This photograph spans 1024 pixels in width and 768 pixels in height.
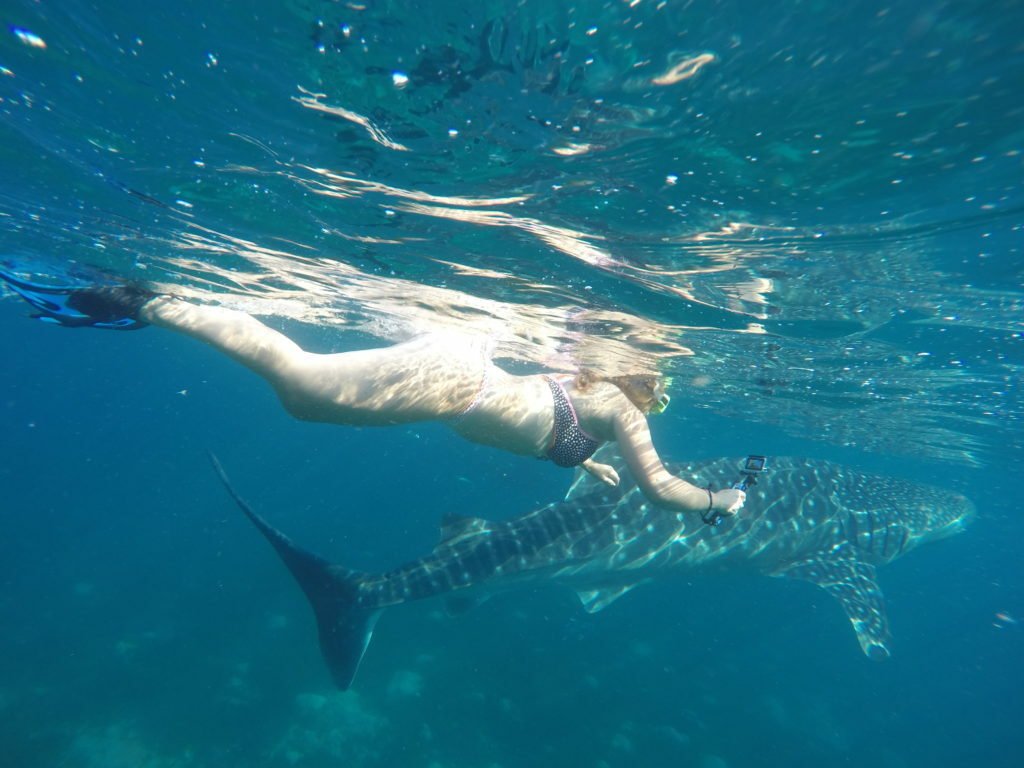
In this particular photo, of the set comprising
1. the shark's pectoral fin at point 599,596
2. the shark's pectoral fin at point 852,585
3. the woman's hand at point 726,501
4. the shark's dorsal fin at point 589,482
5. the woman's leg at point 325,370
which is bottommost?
the shark's pectoral fin at point 599,596

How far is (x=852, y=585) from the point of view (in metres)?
11.5

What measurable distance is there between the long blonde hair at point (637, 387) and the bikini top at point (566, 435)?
0.29m

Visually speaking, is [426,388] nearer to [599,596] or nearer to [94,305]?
[94,305]

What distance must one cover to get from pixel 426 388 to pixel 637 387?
8.33 feet

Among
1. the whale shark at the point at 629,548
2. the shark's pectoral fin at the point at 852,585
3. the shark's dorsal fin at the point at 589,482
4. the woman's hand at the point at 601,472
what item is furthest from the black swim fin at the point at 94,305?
the shark's pectoral fin at the point at 852,585

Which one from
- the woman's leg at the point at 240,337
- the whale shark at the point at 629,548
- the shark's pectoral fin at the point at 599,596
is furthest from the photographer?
the shark's pectoral fin at the point at 599,596

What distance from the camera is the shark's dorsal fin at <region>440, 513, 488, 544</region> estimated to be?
9.03 meters

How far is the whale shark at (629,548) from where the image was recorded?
7938mm

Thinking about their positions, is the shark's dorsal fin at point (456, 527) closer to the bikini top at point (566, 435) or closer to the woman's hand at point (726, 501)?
the bikini top at point (566, 435)

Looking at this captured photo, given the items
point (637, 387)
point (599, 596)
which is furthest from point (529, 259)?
point (599, 596)

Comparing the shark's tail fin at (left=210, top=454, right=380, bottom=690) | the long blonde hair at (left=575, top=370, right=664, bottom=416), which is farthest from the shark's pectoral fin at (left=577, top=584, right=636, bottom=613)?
the long blonde hair at (left=575, top=370, right=664, bottom=416)

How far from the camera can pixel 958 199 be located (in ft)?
17.1

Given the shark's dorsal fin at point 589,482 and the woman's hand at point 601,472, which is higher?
the woman's hand at point 601,472

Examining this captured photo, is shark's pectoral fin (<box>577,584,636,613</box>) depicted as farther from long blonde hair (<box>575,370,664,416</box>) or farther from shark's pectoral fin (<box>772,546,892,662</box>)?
long blonde hair (<box>575,370,664,416</box>)
